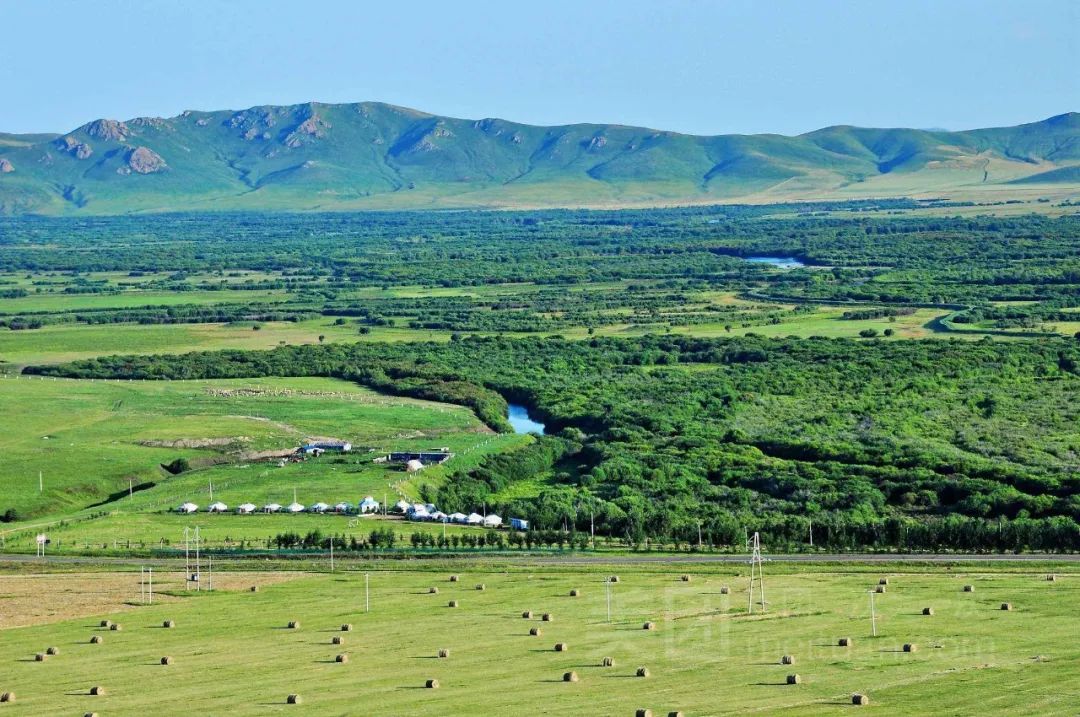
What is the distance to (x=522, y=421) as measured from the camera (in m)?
131

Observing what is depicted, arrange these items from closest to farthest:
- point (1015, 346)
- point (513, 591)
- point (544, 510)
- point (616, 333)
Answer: point (513, 591) < point (544, 510) < point (1015, 346) < point (616, 333)

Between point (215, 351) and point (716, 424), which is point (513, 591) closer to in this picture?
point (716, 424)

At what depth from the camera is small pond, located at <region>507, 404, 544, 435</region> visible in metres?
126

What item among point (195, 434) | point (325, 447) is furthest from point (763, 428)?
point (195, 434)

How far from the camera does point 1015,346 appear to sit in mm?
158375

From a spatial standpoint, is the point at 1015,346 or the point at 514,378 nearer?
the point at 514,378

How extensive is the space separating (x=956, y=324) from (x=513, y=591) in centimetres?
12192

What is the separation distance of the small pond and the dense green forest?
1139 mm

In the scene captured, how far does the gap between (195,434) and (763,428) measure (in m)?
36.0

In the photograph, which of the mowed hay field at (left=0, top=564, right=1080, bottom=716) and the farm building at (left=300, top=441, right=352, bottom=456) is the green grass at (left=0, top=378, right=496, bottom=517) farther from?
the mowed hay field at (left=0, top=564, right=1080, bottom=716)

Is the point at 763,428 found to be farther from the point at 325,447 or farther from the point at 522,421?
the point at 325,447

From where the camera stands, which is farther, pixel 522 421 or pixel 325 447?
pixel 522 421

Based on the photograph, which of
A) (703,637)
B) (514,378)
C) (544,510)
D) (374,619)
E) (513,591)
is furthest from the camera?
(514,378)

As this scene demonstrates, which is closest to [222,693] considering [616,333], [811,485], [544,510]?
[544,510]
